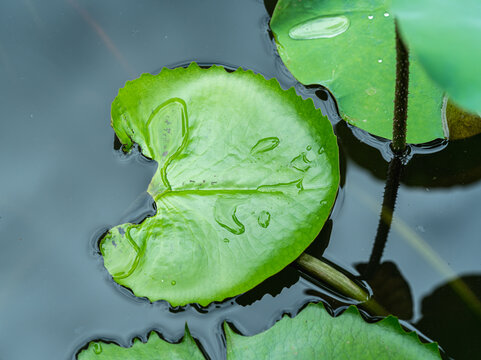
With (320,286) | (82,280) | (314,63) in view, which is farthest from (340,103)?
(82,280)

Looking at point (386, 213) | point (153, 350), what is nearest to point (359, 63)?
point (386, 213)

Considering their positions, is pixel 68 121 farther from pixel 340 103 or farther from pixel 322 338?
pixel 322 338

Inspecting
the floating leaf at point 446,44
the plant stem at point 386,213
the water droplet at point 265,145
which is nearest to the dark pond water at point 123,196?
the plant stem at point 386,213

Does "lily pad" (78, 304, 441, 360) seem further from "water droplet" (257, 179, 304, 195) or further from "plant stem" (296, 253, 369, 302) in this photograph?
"water droplet" (257, 179, 304, 195)

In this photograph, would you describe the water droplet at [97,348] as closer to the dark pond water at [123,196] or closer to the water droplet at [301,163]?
the dark pond water at [123,196]

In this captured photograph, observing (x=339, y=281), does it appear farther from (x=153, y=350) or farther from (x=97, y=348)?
(x=97, y=348)

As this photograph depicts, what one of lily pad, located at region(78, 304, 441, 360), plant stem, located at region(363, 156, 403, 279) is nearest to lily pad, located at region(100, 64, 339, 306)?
lily pad, located at region(78, 304, 441, 360)
